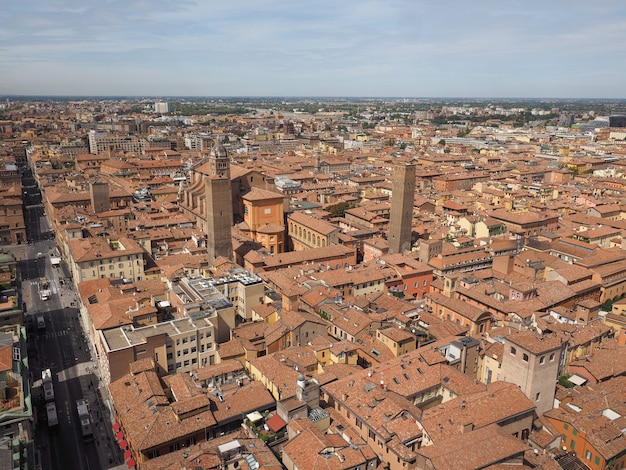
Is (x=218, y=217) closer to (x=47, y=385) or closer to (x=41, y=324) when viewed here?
(x=41, y=324)

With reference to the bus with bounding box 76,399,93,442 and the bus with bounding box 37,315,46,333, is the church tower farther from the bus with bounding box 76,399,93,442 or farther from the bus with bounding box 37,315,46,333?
the bus with bounding box 76,399,93,442

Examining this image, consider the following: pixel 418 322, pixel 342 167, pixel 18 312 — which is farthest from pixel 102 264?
pixel 342 167

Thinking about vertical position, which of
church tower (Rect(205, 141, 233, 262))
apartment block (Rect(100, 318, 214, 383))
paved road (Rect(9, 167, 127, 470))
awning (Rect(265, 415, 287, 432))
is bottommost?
paved road (Rect(9, 167, 127, 470))

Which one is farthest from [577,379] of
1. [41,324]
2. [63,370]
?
[41,324]

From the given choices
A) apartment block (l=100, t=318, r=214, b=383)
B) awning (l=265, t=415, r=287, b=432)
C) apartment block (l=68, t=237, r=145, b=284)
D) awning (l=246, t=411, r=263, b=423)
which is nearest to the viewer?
awning (l=265, t=415, r=287, b=432)

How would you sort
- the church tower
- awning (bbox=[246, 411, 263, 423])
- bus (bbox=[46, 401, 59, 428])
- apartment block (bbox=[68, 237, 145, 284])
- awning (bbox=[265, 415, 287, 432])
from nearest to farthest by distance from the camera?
awning (bbox=[265, 415, 287, 432])
awning (bbox=[246, 411, 263, 423])
bus (bbox=[46, 401, 59, 428])
apartment block (bbox=[68, 237, 145, 284])
the church tower

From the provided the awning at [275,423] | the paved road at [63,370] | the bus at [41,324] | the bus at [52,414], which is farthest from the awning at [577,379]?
the bus at [41,324]

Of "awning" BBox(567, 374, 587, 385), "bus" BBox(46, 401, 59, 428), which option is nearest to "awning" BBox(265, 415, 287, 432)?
"bus" BBox(46, 401, 59, 428)

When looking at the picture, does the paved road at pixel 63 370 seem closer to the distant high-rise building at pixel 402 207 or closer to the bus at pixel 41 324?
the bus at pixel 41 324
